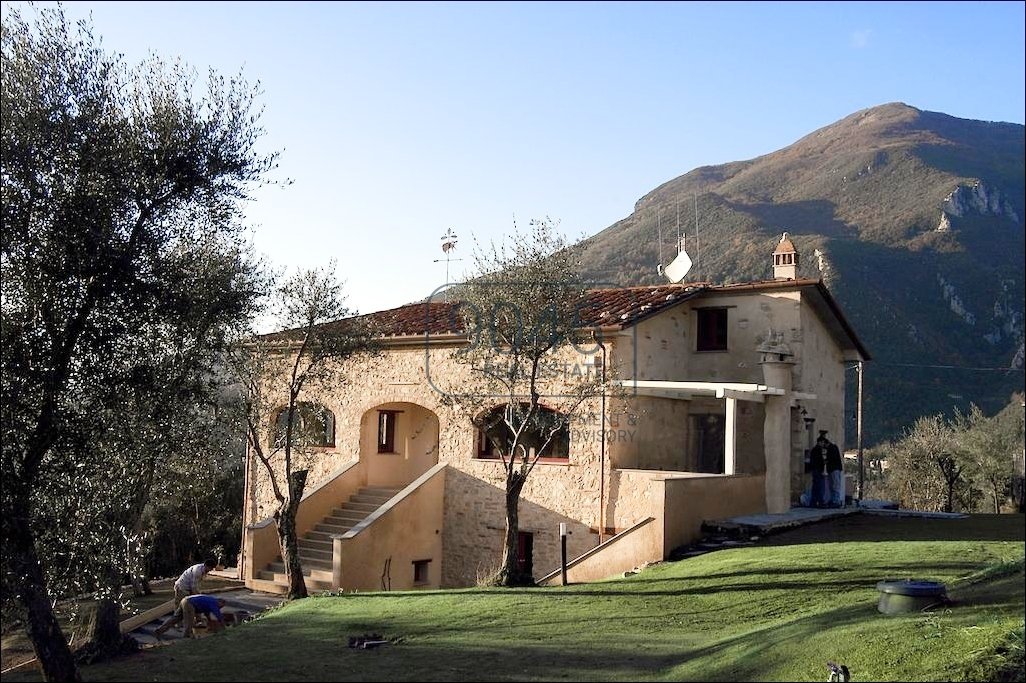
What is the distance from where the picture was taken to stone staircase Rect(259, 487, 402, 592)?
1830 cm

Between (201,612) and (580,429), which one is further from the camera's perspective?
(580,429)

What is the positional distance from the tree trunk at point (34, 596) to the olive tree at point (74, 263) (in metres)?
0.01

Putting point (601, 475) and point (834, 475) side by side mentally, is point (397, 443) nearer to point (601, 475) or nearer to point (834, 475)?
point (601, 475)

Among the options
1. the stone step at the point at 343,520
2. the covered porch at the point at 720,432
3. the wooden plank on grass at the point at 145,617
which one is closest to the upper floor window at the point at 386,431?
the stone step at the point at 343,520

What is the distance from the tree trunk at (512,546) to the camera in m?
15.3

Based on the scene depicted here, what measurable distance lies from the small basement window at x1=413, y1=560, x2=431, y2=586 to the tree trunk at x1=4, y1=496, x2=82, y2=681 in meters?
10.5

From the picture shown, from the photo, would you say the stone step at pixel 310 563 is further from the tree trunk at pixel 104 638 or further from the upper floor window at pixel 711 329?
the upper floor window at pixel 711 329

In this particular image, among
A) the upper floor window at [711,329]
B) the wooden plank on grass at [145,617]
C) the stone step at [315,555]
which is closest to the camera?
the wooden plank on grass at [145,617]

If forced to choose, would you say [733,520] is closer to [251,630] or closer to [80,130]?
[251,630]

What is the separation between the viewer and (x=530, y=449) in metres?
20.3

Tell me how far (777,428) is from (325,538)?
10.4 meters

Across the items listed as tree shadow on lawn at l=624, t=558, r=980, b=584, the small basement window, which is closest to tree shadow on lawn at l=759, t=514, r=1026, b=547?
tree shadow on lawn at l=624, t=558, r=980, b=584

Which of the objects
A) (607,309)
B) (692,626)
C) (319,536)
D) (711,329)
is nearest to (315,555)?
(319,536)

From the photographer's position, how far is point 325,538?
Result: 67.5ft
